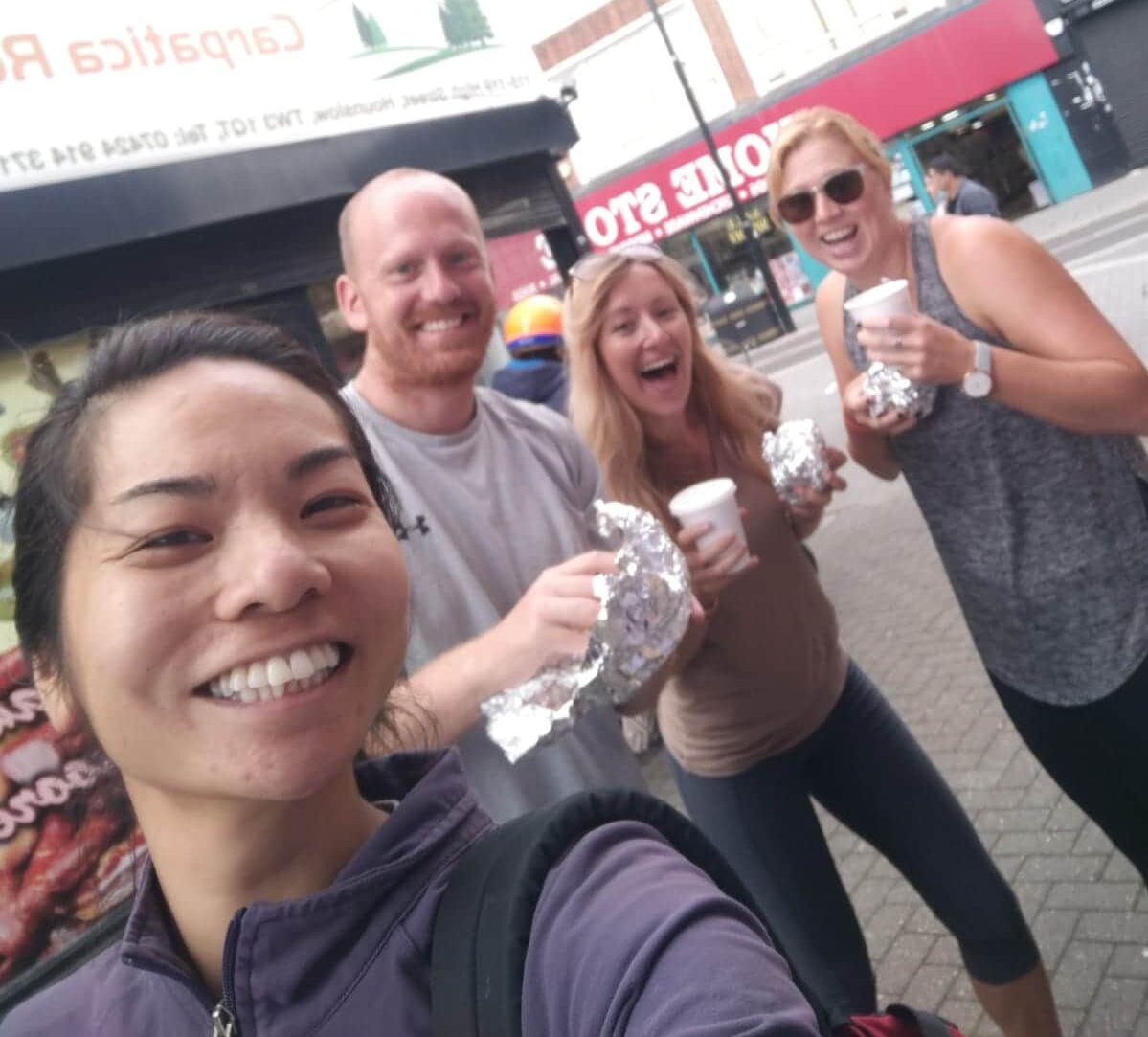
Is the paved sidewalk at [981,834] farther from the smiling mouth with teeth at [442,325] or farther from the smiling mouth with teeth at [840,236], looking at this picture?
the smiling mouth with teeth at [442,325]

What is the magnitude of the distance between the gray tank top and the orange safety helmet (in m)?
2.95

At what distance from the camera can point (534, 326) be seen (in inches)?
196

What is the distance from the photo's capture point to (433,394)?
2.01 metres

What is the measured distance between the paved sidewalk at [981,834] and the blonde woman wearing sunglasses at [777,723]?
601mm

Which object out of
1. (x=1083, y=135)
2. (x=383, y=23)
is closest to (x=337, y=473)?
(x=383, y=23)

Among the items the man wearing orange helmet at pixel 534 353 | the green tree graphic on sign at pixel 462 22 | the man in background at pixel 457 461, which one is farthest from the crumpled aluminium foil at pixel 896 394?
the green tree graphic on sign at pixel 462 22

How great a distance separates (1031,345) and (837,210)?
532 millimetres

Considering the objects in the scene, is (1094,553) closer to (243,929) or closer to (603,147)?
(243,929)

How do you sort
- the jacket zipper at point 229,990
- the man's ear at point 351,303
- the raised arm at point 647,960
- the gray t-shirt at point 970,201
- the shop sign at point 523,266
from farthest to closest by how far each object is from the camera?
the gray t-shirt at point 970,201, the shop sign at point 523,266, the man's ear at point 351,303, the jacket zipper at point 229,990, the raised arm at point 647,960

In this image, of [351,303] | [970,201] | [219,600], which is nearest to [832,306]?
[351,303]

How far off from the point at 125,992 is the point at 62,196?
3.21 metres

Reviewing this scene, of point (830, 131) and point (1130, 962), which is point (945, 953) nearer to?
point (1130, 962)

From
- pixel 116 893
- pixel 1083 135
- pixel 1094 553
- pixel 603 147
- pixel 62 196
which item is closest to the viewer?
pixel 1094 553

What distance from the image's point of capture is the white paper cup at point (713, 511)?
79.7 inches
